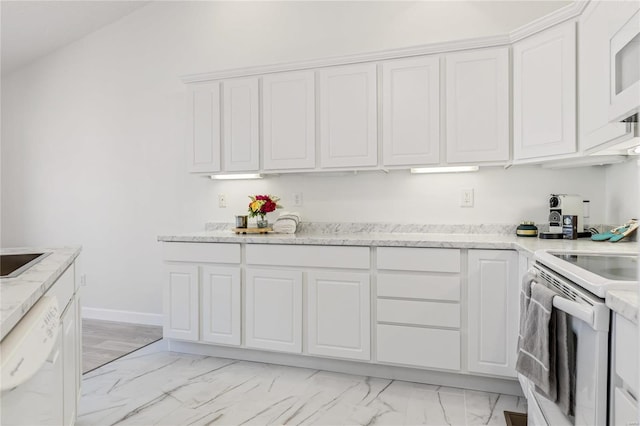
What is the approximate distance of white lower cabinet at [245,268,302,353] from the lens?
276 centimetres

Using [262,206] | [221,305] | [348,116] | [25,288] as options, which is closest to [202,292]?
[221,305]

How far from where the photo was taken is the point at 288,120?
121 inches

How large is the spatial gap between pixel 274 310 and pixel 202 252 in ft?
2.29

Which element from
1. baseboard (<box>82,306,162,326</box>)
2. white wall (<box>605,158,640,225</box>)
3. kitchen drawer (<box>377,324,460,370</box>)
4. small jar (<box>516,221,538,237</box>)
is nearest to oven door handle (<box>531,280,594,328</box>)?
kitchen drawer (<box>377,324,460,370</box>)

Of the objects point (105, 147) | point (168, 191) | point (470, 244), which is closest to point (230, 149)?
point (168, 191)

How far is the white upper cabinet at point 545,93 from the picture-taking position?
230 centimetres

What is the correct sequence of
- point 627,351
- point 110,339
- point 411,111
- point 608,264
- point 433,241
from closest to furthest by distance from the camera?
point 627,351
point 608,264
point 433,241
point 411,111
point 110,339

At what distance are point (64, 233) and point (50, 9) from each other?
7.11ft

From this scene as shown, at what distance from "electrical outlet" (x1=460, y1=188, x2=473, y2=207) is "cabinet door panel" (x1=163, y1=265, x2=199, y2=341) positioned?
204 centimetres

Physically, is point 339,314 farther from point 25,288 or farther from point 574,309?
point 25,288

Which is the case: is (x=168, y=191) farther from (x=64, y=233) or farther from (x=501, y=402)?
(x=501, y=402)

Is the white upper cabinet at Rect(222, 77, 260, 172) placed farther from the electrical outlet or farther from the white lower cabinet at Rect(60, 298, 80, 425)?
the white lower cabinet at Rect(60, 298, 80, 425)

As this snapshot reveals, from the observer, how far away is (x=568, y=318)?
4.06 feet

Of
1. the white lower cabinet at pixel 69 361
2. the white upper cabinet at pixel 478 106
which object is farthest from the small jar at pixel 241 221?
the white upper cabinet at pixel 478 106
